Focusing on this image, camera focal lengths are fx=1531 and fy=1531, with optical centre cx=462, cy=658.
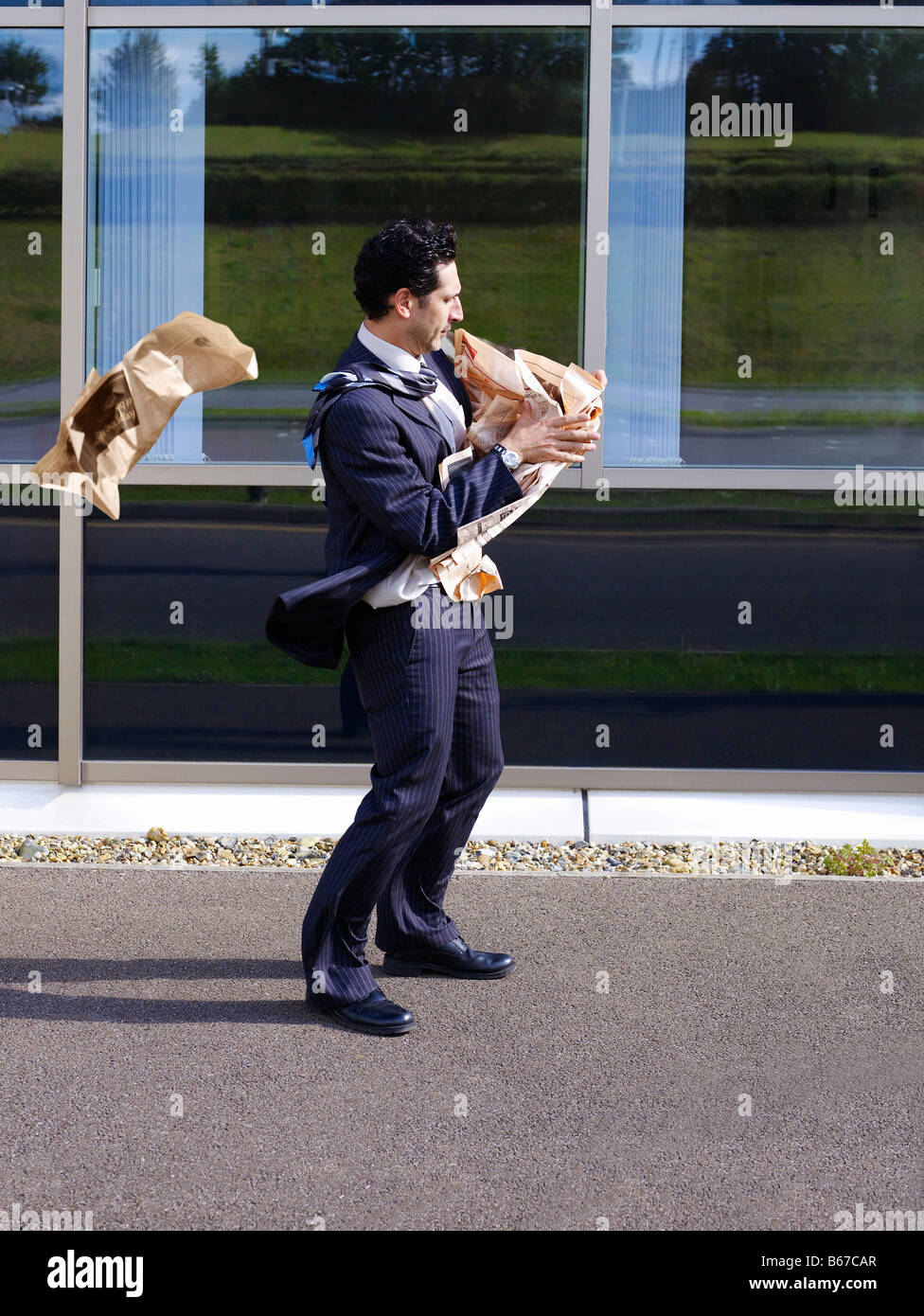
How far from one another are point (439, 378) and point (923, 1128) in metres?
2.17

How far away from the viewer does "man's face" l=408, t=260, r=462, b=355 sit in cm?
378

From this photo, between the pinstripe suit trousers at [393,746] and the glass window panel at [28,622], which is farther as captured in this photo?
the glass window panel at [28,622]

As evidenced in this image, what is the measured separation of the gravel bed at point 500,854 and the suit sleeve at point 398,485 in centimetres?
203

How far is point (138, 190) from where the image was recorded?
673 cm

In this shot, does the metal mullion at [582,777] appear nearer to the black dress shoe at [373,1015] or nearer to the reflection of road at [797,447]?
the reflection of road at [797,447]

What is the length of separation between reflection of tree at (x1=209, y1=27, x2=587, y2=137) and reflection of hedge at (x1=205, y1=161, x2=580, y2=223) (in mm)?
204

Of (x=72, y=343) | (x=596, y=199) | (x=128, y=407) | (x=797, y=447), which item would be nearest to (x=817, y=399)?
(x=797, y=447)

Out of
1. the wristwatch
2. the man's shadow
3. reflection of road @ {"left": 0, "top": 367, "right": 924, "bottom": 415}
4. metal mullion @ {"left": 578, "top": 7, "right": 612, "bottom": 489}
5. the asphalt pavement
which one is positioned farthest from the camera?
reflection of road @ {"left": 0, "top": 367, "right": 924, "bottom": 415}

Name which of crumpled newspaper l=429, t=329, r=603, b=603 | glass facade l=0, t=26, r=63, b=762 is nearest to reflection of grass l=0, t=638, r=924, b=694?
glass facade l=0, t=26, r=63, b=762

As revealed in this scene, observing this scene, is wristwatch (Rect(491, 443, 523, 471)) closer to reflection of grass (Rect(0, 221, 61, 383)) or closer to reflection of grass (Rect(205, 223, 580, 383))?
reflection of grass (Rect(205, 223, 580, 383))

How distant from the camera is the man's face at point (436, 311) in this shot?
378cm

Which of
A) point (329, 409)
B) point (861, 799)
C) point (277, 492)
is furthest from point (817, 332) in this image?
point (329, 409)

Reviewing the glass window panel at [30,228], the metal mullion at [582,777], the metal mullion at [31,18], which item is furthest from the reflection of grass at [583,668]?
the metal mullion at [31,18]
